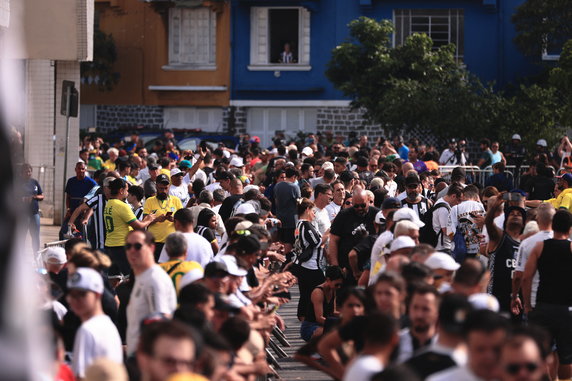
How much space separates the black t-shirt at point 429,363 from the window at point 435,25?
106ft

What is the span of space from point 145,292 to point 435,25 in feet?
104

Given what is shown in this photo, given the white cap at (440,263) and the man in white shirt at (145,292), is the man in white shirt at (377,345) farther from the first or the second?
the white cap at (440,263)

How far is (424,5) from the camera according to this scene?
37219mm

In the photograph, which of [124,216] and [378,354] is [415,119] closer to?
[124,216]

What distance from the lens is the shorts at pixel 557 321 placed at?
9695mm

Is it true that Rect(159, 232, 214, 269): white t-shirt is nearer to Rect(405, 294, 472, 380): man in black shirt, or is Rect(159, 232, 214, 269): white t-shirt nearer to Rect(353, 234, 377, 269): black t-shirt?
Rect(353, 234, 377, 269): black t-shirt

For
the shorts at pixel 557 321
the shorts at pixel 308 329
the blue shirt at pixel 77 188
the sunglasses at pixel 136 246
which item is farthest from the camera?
the blue shirt at pixel 77 188

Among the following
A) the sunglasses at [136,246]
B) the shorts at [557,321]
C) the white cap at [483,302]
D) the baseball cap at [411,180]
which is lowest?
the shorts at [557,321]

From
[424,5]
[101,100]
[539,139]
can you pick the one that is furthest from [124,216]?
[101,100]

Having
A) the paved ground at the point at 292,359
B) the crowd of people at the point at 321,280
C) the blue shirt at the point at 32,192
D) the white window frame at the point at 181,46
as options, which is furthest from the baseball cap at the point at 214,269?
the white window frame at the point at 181,46

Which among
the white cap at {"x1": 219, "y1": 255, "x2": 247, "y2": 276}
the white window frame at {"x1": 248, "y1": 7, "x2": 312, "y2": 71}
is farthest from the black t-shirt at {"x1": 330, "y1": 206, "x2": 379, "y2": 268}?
the white window frame at {"x1": 248, "y1": 7, "x2": 312, "y2": 71}

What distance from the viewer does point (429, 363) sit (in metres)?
5.71

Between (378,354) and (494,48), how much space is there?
1293 inches

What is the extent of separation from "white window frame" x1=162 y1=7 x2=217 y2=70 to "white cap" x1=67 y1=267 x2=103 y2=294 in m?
33.4
